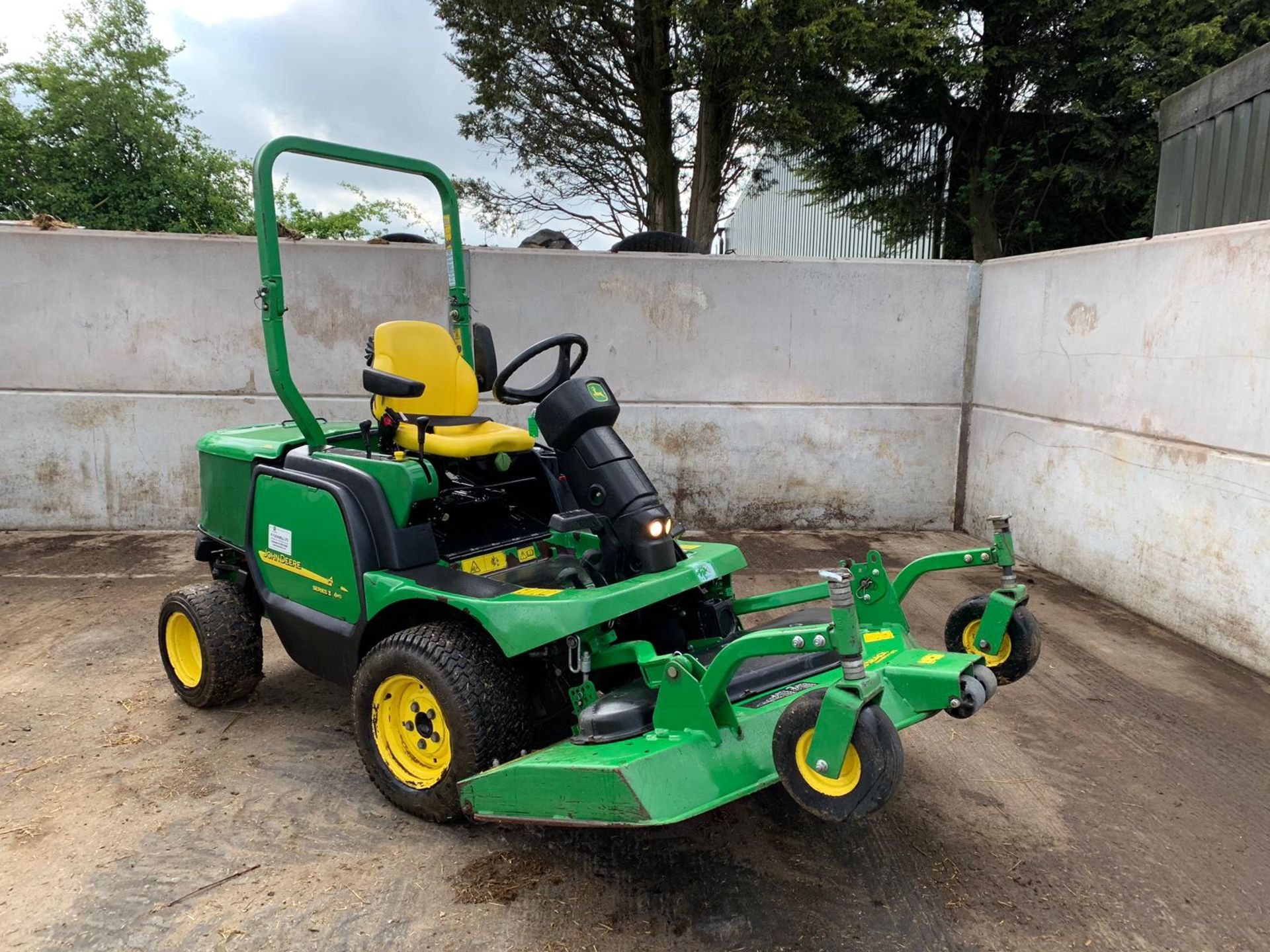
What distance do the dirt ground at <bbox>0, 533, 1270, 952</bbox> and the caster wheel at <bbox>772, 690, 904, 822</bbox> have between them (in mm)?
465

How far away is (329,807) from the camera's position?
2834 millimetres

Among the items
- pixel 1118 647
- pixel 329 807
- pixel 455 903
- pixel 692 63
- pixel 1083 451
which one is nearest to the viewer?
pixel 455 903

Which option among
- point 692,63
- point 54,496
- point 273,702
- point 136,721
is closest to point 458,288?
point 273,702

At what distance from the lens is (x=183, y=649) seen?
3637 millimetres

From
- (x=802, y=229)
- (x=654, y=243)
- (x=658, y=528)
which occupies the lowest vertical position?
(x=658, y=528)

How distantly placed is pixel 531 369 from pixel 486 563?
355cm

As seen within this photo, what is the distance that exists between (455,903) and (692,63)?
8.73 meters

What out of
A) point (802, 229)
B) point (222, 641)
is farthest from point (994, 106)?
point (222, 641)

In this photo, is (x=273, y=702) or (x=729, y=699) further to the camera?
(x=273, y=702)

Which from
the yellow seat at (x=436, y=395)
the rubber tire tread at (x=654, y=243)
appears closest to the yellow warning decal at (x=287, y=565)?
the yellow seat at (x=436, y=395)

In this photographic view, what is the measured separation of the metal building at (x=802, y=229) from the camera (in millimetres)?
12656

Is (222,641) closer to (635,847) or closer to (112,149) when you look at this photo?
(635,847)

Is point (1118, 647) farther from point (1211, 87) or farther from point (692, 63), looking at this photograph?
point (692, 63)

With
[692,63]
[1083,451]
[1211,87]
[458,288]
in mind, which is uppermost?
[692,63]
